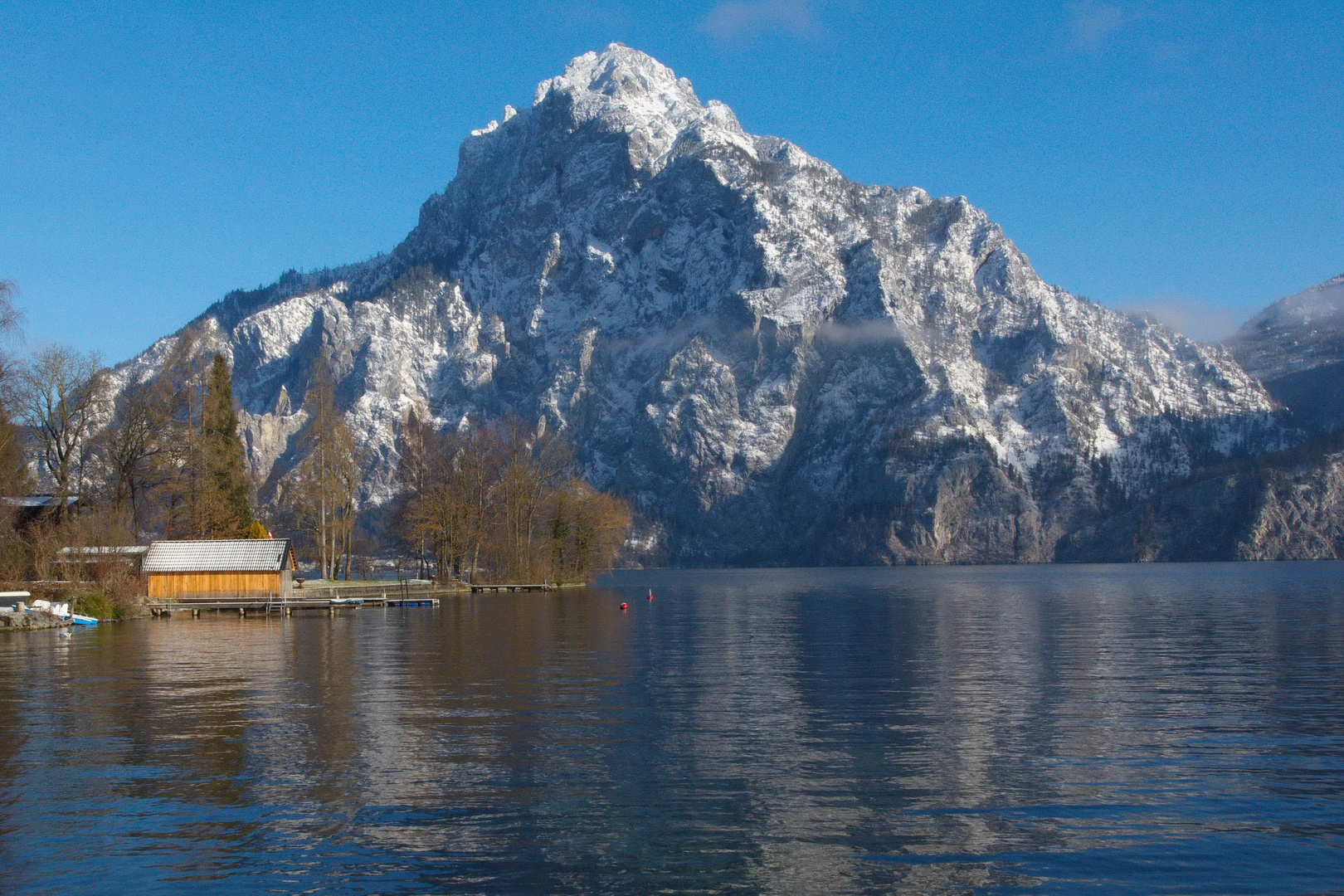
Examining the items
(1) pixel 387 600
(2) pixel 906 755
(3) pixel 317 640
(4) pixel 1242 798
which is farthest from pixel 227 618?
(4) pixel 1242 798

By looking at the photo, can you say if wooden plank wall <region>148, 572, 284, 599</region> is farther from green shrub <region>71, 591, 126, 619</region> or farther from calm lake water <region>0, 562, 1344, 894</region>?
calm lake water <region>0, 562, 1344, 894</region>

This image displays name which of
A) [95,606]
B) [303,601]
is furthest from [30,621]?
[303,601]

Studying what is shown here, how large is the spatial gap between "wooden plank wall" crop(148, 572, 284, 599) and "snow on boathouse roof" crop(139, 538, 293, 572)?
0.34 metres

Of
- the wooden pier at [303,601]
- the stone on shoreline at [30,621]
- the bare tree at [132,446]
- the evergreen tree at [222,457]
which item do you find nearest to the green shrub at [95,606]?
the stone on shoreline at [30,621]

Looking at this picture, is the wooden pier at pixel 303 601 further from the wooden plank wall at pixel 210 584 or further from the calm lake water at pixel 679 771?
the calm lake water at pixel 679 771

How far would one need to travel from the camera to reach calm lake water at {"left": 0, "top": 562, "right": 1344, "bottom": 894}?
1414cm

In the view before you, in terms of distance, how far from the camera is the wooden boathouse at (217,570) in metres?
70.1

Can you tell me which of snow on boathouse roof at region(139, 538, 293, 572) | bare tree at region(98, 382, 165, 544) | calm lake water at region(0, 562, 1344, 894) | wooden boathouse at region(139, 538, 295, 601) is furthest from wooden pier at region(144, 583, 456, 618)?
calm lake water at region(0, 562, 1344, 894)

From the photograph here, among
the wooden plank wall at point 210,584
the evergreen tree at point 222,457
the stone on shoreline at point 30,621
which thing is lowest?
the stone on shoreline at point 30,621

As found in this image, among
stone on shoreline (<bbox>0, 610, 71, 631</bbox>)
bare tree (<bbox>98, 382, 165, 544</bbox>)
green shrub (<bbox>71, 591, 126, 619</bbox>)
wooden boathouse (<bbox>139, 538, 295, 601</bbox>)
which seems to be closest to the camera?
stone on shoreline (<bbox>0, 610, 71, 631</bbox>)

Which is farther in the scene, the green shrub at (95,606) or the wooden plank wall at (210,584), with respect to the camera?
the wooden plank wall at (210,584)

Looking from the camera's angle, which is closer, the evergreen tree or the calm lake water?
the calm lake water

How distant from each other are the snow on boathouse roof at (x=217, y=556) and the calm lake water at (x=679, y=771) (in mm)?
28140

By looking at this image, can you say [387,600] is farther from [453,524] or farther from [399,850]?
[399,850]
